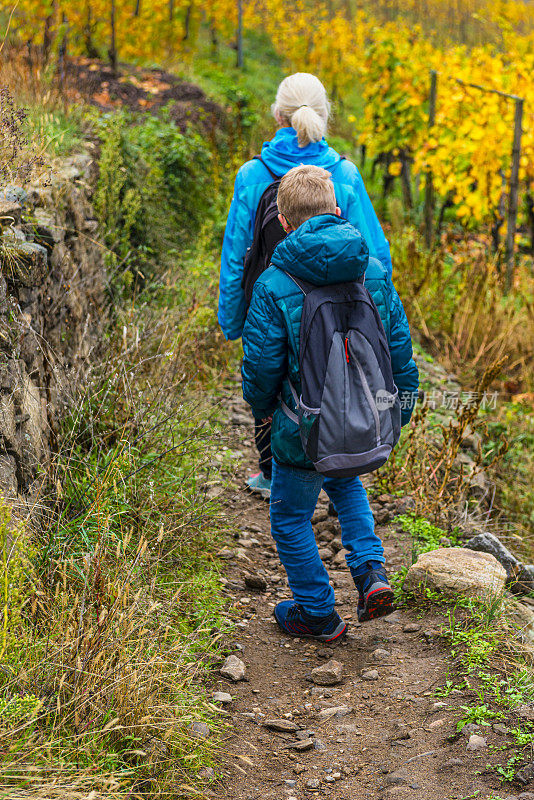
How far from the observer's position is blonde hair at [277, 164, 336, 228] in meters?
2.42

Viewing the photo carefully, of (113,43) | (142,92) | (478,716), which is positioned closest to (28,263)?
(478,716)

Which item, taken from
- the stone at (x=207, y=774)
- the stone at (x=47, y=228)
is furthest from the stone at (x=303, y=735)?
the stone at (x=47, y=228)

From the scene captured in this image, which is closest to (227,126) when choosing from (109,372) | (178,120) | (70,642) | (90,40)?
(178,120)

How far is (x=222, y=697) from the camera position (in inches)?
96.0

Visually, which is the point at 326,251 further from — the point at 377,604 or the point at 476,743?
the point at 476,743

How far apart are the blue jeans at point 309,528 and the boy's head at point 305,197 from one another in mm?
898

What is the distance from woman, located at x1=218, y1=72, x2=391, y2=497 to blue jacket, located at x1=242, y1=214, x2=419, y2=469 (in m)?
0.63

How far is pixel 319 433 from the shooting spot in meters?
2.35

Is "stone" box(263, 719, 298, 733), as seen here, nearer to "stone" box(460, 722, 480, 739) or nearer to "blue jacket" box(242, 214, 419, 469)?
"stone" box(460, 722, 480, 739)

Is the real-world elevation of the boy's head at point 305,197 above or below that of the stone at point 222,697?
above

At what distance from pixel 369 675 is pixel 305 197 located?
1.71 meters

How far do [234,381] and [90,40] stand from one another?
6.78 m

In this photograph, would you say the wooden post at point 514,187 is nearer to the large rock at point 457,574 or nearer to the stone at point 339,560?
the stone at point 339,560

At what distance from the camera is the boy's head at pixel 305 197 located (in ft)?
7.94
